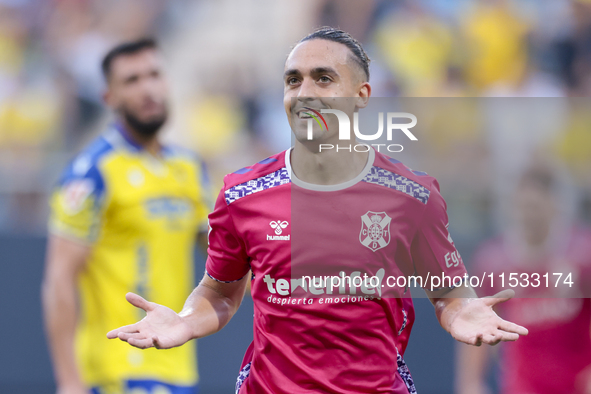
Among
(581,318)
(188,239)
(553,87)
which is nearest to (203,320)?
(188,239)

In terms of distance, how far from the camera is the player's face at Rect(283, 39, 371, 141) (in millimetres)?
2924

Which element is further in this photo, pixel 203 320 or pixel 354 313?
pixel 203 320

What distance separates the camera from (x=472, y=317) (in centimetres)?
277

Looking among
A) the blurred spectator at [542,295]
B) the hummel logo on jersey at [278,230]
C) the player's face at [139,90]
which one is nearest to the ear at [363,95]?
the hummel logo on jersey at [278,230]

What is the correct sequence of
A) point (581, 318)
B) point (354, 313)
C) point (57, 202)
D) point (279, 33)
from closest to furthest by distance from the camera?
1. point (354, 313)
2. point (57, 202)
3. point (581, 318)
4. point (279, 33)

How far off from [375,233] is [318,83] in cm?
67

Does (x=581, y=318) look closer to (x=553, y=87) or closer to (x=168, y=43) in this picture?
(x=553, y=87)

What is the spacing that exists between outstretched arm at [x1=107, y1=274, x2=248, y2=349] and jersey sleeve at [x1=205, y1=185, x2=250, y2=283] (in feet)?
0.32

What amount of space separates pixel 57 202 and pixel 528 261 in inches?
145

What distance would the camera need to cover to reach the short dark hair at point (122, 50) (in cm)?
488

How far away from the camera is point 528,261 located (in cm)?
579

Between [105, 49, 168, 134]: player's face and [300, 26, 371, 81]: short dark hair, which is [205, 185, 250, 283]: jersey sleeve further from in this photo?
[105, 49, 168, 134]: player's face

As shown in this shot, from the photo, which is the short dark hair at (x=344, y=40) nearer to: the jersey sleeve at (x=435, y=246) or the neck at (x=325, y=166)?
the neck at (x=325, y=166)

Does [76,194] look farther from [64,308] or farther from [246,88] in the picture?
[246,88]
